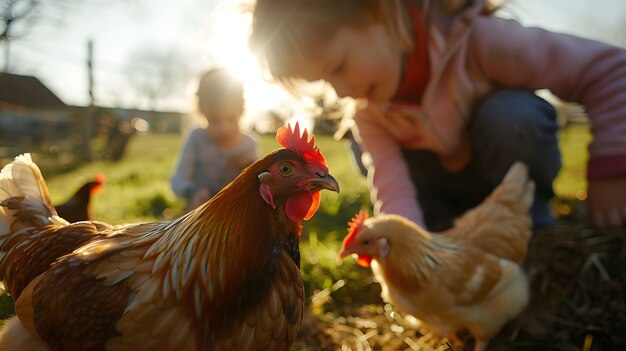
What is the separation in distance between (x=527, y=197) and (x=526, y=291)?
434mm

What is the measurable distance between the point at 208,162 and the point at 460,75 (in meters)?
2.33

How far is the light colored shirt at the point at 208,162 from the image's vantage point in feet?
12.1

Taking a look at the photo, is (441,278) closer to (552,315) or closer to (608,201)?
(552,315)

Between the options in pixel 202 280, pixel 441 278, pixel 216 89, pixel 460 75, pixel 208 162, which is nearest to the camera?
pixel 202 280

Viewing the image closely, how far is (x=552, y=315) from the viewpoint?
1.82 meters

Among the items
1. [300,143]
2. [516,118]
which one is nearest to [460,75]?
[516,118]

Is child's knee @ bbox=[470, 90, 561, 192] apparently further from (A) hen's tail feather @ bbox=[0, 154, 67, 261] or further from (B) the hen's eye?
(A) hen's tail feather @ bbox=[0, 154, 67, 261]

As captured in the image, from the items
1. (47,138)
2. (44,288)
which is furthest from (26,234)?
(47,138)

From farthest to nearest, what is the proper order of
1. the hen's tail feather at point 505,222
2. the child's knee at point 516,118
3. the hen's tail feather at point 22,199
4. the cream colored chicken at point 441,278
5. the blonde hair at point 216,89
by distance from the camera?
1. the blonde hair at point 216,89
2. the child's knee at point 516,118
3. the hen's tail feather at point 505,222
4. the cream colored chicken at point 441,278
5. the hen's tail feather at point 22,199

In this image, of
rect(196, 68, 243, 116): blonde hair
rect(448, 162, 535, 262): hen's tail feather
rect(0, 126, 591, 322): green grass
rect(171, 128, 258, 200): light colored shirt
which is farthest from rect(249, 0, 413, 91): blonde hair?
rect(171, 128, 258, 200): light colored shirt

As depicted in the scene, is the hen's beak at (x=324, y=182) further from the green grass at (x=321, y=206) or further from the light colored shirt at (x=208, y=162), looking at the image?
the light colored shirt at (x=208, y=162)

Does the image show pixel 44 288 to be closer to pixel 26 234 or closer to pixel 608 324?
pixel 26 234

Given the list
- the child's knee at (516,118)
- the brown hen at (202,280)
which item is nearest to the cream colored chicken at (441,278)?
the brown hen at (202,280)

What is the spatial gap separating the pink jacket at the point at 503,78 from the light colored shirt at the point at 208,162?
5.25 feet
